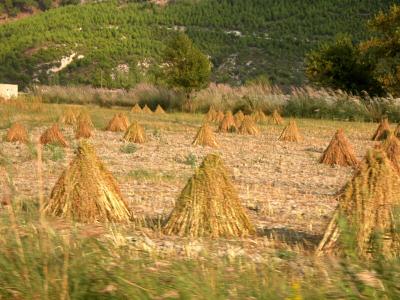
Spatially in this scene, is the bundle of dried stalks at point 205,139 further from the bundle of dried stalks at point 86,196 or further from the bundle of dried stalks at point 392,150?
the bundle of dried stalks at point 86,196

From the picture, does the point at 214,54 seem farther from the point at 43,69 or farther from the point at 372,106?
the point at 372,106

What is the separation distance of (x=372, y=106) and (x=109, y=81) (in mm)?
34346

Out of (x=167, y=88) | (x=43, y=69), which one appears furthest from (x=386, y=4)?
(x=167, y=88)

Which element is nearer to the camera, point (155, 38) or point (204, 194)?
point (204, 194)

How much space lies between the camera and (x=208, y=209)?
245 inches

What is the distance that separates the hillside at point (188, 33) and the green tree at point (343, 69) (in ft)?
79.6

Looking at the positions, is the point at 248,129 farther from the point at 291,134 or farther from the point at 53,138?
the point at 53,138

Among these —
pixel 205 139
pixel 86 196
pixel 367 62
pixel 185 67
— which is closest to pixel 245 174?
pixel 86 196

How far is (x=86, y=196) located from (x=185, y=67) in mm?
32642

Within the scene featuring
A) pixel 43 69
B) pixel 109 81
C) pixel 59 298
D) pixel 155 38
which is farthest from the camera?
pixel 155 38

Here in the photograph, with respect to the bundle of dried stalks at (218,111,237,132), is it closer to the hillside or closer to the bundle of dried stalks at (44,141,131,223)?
the bundle of dried stalks at (44,141,131,223)

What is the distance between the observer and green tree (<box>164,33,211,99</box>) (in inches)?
1513

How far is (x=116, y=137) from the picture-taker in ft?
59.6

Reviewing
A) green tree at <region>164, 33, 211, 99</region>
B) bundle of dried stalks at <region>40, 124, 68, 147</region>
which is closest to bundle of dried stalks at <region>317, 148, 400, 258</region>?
bundle of dried stalks at <region>40, 124, 68, 147</region>
